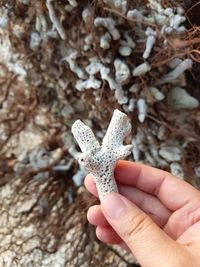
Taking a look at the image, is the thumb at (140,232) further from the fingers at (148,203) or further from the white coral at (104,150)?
the fingers at (148,203)

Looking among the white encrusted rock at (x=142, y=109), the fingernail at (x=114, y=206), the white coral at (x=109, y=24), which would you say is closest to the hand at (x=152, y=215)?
the fingernail at (x=114, y=206)

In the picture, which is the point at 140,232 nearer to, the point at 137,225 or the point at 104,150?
the point at 137,225

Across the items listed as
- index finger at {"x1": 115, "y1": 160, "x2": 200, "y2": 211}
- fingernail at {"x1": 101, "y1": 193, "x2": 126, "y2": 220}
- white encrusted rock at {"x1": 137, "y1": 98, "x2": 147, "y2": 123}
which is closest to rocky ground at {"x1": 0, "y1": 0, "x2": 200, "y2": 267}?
white encrusted rock at {"x1": 137, "y1": 98, "x2": 147, "y2": 123}

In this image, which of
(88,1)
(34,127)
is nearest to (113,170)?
(88,1)

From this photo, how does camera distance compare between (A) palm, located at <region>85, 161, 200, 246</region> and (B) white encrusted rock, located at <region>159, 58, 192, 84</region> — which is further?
(B) white encrusted rock, located at <region>159, 58, 192, 84</region>

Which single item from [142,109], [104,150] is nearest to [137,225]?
[104,150]

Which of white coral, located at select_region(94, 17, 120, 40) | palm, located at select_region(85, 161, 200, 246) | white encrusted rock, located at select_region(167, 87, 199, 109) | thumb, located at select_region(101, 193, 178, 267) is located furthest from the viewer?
white encrusted rock, located at select_region(167, 87, 199, 109)

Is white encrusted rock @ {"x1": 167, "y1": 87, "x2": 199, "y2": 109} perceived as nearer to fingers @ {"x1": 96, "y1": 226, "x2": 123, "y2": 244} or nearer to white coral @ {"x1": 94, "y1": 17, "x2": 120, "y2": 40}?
white coral @ {"x1": 94, "y1": 17, "x2": 120, "y2": 40}
